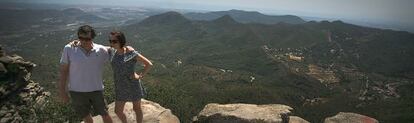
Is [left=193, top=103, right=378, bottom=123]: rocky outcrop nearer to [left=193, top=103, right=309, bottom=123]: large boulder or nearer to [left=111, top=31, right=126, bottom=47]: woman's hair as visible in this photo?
[left=193, top=103, right=309, bottom=123]: large boulder

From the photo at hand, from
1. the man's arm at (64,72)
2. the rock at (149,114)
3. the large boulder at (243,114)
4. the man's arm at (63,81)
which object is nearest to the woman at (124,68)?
the man's arm at (64,72)

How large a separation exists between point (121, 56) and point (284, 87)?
505 feet

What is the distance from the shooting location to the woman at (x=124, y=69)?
11969mm

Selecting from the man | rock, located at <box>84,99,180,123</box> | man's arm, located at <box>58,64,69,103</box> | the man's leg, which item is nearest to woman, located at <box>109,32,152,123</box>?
the man

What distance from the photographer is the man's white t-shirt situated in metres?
11.0

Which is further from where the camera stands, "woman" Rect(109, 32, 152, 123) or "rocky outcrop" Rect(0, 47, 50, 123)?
"rocky outcrop" Rect(0, 47, 50, 123)

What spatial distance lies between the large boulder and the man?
8.41m

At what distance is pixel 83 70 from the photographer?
11.1 m

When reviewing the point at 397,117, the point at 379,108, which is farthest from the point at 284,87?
the point at 397,117

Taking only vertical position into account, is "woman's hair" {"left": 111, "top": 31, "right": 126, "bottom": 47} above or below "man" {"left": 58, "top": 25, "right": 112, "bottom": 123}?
above

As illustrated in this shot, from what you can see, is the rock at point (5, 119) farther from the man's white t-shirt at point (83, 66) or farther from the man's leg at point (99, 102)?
the man's white t-shirt at point (83, 66)

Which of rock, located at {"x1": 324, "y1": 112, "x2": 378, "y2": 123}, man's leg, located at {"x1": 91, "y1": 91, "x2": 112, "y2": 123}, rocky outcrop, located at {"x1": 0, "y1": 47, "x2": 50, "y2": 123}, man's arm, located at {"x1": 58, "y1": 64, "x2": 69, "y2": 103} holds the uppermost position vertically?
man's arm, located at {"x1": 58, "y1": 64, "x2": 69, "y2": 103}

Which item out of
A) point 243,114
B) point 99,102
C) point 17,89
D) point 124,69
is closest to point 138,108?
point 124,69

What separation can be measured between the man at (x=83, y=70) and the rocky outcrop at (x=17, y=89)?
23185 millimetres
